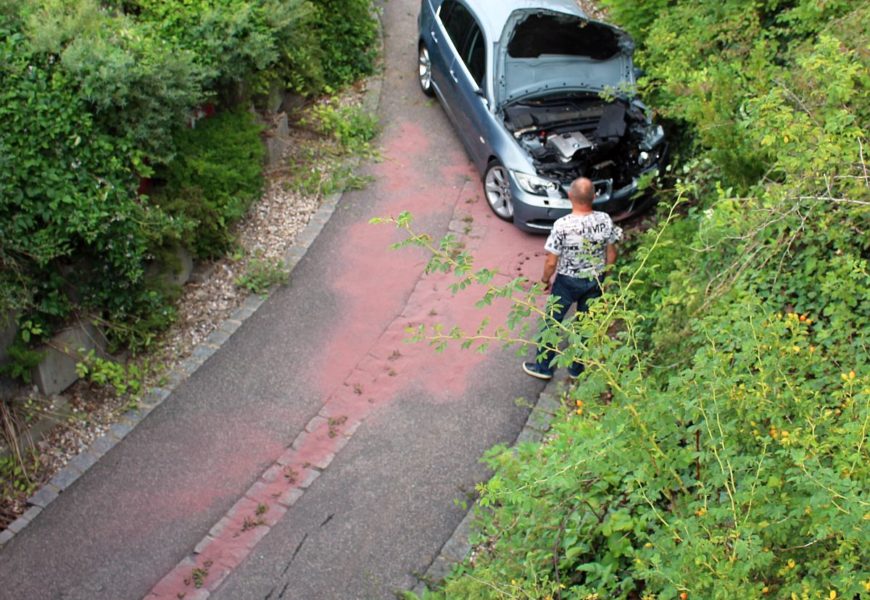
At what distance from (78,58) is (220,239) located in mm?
2479

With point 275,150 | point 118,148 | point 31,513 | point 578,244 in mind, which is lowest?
point 578,244

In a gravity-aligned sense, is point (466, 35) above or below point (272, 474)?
above

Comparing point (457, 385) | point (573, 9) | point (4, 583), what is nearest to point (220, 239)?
point (457, 385)

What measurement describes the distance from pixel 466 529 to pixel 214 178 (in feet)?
16.1

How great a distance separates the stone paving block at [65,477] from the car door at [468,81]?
5.68 m

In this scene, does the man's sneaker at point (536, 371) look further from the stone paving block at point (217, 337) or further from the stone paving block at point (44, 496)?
the stone paving block at point (44, 496)

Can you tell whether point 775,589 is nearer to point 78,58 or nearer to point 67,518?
point 67,518

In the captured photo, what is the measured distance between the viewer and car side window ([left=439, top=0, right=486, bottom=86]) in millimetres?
11023

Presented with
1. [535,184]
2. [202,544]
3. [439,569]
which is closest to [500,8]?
[535,184]

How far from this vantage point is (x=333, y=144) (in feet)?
38.8

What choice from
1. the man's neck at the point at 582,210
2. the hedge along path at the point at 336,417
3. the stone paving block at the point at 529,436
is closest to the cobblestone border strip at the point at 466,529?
the stone paving block at the point at 529,436

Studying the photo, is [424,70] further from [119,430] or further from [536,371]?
[119,430]

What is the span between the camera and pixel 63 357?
8.52 meters

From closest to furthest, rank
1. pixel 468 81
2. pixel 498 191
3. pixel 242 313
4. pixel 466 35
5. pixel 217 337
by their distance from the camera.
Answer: pixel 217 337 → pixel 242 313 → pixel 498 191 → pixel 468 81 → pixel 466 35
